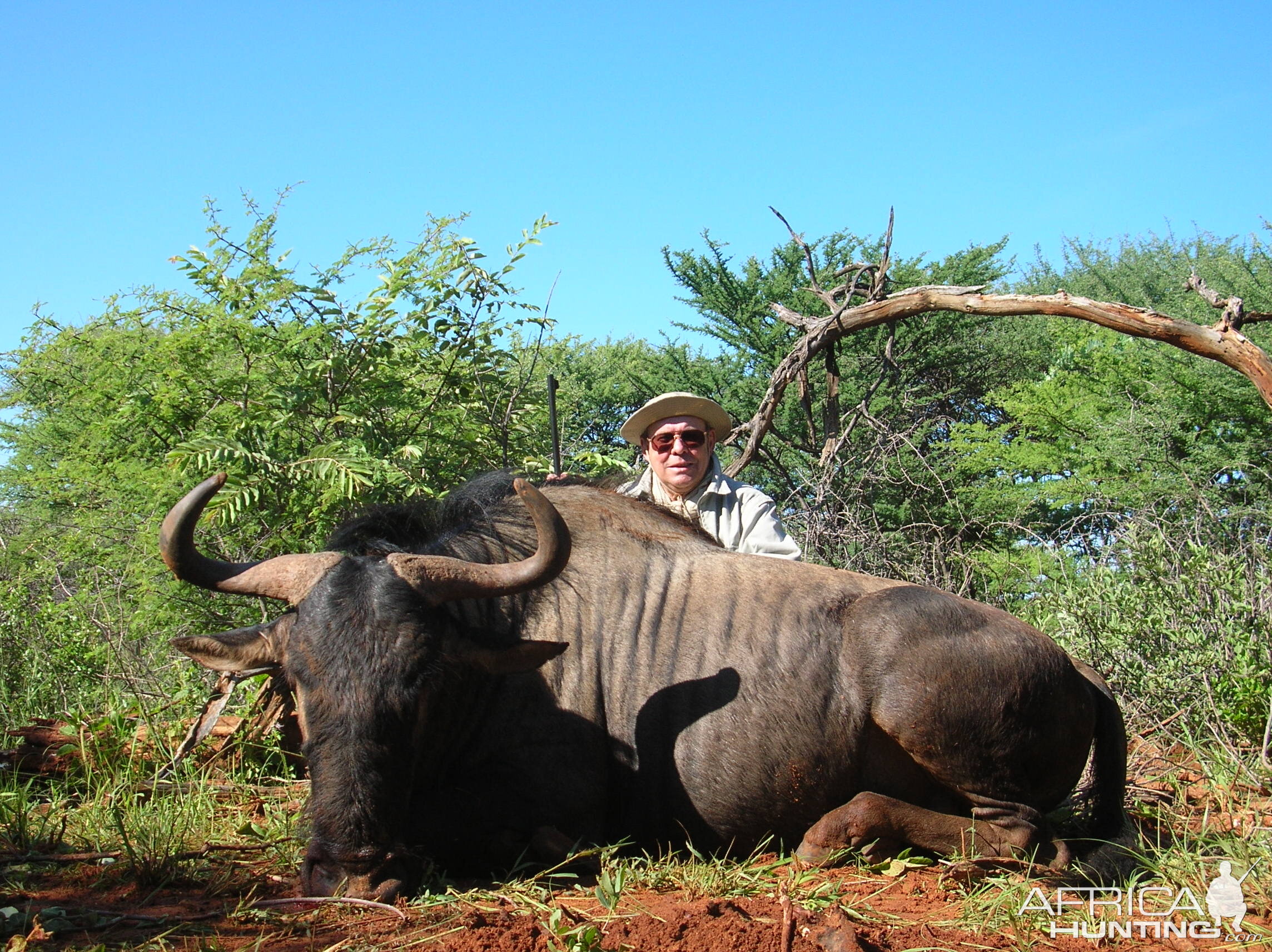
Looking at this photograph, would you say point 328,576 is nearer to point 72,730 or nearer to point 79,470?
point 72,730

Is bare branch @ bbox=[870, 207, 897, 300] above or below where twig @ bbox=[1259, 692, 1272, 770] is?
above

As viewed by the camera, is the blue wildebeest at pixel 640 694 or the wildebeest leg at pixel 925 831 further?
the wildebeest leg at pixel 925 831

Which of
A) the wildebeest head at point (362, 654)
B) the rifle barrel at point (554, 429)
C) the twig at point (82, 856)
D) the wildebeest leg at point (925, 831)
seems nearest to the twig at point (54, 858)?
the twig at point (82, 856)

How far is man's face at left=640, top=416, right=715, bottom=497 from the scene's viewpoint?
5891 millimetres

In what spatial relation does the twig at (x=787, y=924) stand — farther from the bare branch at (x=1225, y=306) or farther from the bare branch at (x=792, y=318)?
the bare branch at (x=792, y=318)

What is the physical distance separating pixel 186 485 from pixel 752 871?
169 inches

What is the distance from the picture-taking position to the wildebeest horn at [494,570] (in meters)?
3.72

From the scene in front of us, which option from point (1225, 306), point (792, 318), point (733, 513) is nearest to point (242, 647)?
point (733, 513)

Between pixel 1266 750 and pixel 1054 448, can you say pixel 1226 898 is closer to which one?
pixel 1266 750

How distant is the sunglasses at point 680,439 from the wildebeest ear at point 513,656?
84.4 inches

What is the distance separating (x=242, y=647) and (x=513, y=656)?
988 millimetres

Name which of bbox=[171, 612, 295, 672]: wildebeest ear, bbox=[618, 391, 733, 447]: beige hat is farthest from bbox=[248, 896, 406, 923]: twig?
bbox=[618, 391, 733, 447]: beige hat

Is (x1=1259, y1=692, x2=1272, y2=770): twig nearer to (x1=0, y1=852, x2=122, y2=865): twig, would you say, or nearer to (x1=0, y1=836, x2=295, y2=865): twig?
(x1=0, y1=836, x2=295, y2=865): twig

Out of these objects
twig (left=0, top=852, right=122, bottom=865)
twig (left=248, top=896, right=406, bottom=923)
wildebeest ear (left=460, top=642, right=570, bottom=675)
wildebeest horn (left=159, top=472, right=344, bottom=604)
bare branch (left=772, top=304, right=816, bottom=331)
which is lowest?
twig (left=0, top=852, right=122, bottom=865)
